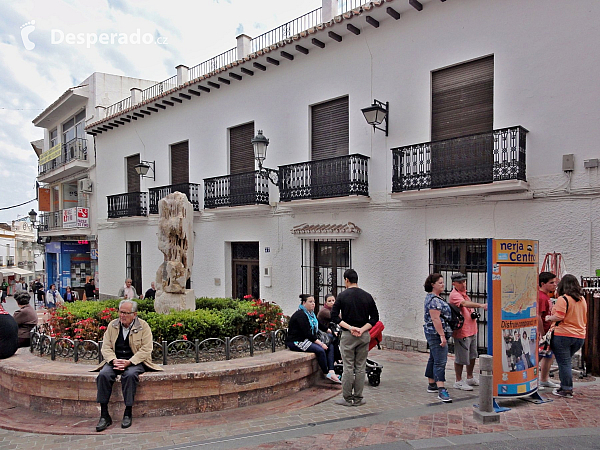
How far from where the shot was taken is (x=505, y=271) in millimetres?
4965

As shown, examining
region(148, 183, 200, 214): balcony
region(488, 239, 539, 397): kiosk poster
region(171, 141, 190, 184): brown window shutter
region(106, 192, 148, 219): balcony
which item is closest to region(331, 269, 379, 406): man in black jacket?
region(488, 239, 539, 397): kiosk poster

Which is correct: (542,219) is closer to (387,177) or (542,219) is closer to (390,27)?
(387,177)

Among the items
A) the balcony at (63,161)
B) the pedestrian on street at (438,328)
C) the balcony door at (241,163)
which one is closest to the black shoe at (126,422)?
the pedestrian on street at (438,328)

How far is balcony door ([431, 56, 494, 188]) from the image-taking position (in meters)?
8.12

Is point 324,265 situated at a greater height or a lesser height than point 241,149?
lesser

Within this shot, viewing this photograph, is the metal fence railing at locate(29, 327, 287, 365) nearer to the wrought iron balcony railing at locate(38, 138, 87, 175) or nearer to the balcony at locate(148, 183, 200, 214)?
the balcony at locate(148, 183, 200, 214)

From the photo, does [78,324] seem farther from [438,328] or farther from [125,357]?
[438,328]

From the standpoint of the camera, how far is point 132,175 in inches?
687

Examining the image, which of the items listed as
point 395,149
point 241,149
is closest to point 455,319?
point 395,149

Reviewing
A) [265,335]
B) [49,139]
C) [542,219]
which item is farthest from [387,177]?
[49,139]

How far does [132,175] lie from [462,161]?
43.8ft

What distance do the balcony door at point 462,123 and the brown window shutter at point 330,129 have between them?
2.29 meters

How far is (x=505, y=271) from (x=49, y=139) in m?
25.6

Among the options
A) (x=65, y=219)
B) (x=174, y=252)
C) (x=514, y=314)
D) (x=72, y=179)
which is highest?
(x=72, y=179)
